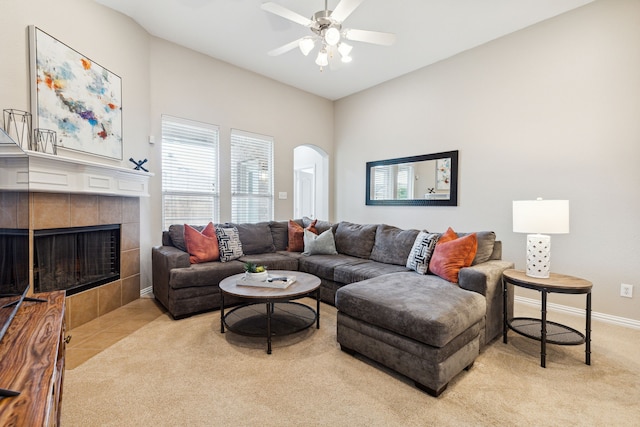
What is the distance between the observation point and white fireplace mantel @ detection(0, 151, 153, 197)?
223 cm

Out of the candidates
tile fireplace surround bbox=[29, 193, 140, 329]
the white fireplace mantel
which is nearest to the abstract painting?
the white fireplace mantel

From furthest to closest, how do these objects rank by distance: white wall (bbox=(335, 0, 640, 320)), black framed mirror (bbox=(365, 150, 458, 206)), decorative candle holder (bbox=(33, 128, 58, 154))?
black framed mirror (bbox=(365, 150, 458, 206)) < white wall (bbox=(335, 0, 640, 320)) < decorative candle holder (bbox=(33, 128, 58, 154))

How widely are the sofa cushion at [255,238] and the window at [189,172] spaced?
1.94 feet

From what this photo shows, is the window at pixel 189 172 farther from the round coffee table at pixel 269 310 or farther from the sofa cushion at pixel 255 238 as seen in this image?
the round coffee table at pixel 269 310

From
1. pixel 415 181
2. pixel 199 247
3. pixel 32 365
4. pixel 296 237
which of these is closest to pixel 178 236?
pixel 199 247

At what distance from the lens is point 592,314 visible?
9.78ft

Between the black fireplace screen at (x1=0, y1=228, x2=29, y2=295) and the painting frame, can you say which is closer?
the black fireplace screen at (x1=0, y1=228, x2=29, y2=295)

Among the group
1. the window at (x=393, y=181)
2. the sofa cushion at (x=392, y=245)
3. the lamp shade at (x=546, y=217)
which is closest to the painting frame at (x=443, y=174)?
the window at (x=393, y=181)

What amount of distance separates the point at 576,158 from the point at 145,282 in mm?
5116

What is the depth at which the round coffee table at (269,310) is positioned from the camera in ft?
7.54

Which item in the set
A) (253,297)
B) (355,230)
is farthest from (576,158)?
(253,297)

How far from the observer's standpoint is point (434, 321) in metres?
1.74

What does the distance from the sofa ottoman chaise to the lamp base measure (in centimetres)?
56

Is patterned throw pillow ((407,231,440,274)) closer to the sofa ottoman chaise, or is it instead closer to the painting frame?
the sofa ottoman chaise
